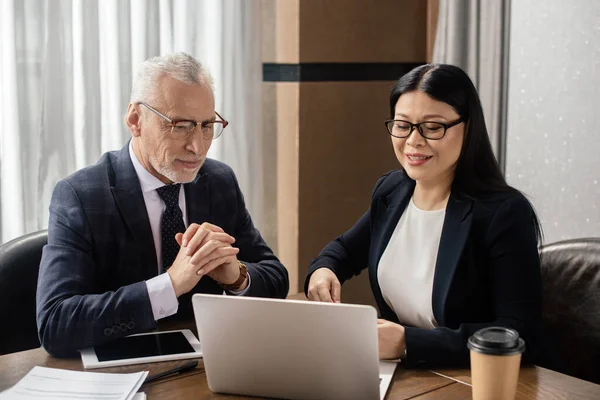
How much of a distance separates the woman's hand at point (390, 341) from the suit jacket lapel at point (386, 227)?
433mm

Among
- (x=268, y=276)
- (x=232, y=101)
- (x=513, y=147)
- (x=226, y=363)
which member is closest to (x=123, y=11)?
(x=232, y=101)

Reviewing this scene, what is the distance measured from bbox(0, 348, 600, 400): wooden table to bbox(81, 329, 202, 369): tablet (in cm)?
2

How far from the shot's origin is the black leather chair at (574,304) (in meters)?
2.06

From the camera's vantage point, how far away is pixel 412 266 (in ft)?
6.97

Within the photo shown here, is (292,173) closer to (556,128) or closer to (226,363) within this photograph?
→ (556,128)

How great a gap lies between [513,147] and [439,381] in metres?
1.82

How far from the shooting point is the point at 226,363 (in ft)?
5.18

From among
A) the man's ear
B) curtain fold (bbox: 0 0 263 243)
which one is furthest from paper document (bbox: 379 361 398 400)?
curtain fold (bbox: 0 0 263 243)

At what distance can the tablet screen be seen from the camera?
Answer: 1.80 meters

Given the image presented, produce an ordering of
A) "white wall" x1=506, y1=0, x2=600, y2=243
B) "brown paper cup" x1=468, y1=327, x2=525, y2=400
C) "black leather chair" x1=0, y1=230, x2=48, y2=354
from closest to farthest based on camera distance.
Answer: "brown paper cup" x1=468, y1=327, x2=525, y2=400 < "black leather chair" x1=0, y1=230, x2=48, y2=354 < "white wall" x1=506, y1=0, x2=600, y2=243

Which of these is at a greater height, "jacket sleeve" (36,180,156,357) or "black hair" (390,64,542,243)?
"black hair" (390,64,542,243)

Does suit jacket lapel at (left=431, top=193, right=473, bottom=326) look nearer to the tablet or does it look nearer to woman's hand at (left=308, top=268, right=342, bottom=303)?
woman's hand at (left=308, top=268, right=342, bottom=303)

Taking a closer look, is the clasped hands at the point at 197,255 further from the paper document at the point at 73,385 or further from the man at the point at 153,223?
the paper document at the point at 73,385

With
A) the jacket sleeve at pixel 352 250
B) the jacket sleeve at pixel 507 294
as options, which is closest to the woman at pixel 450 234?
the jacket sleeve at pixel 507 294
